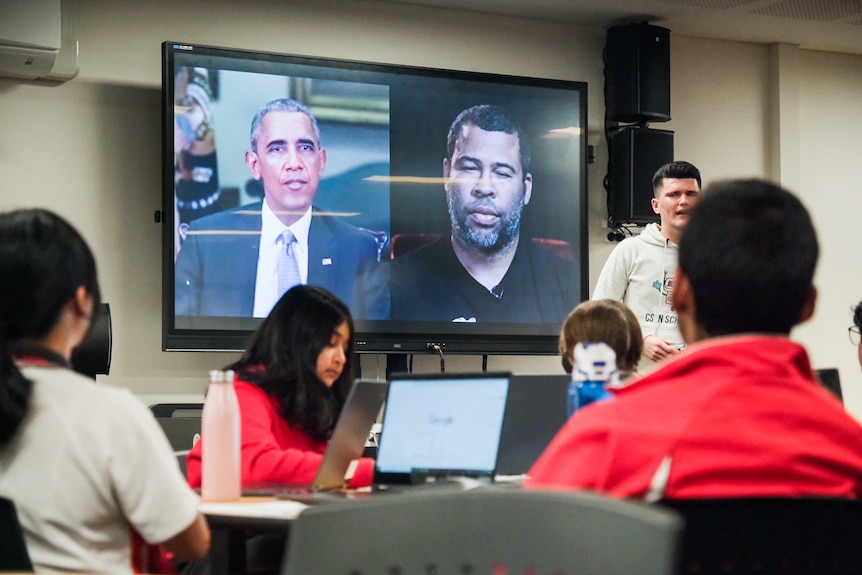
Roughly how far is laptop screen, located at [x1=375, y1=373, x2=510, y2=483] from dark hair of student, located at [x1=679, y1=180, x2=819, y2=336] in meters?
1.01

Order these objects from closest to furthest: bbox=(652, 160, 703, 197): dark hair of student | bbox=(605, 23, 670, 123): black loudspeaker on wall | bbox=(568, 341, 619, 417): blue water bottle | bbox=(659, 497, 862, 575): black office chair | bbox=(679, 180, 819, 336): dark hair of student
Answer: bbox=(659, 497, 862, 575): black office chair
bbox=(679, 180, 819, 336): dark hair of student
bbox=(568, 341, 619, 417): blue water bottle
bbox=(652, 160, 703, 197): dark hair of student
bbox=(605, 23, 670, 123): black loudspeaker on wall

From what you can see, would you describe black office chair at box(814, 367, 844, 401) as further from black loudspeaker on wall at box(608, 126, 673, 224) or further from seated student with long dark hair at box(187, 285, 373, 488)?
black loudspeaker on wall at box(608, 126, 673, 224)

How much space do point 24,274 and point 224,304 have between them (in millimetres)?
3263

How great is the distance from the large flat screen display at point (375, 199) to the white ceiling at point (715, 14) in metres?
0.40

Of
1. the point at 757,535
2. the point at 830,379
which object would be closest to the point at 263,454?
the point at 757,535

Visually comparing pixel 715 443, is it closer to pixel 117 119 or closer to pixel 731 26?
Answer: pixel 117 119

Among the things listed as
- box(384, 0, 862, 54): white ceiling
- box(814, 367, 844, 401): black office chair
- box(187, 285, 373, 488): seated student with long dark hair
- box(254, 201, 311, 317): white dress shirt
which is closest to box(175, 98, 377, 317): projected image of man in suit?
box(254, 201, 311, 317): white dress shirt

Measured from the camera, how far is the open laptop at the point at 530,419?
2.71m

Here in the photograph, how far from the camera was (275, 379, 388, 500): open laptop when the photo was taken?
2.31m

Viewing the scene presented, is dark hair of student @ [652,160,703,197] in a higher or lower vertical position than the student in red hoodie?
higher

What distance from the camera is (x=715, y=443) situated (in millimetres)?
1175

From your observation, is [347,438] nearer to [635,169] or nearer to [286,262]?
[286,262]

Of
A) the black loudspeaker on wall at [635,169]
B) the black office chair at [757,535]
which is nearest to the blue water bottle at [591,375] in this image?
the black office chair at [757,535]

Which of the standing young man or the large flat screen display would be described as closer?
the standing young man
